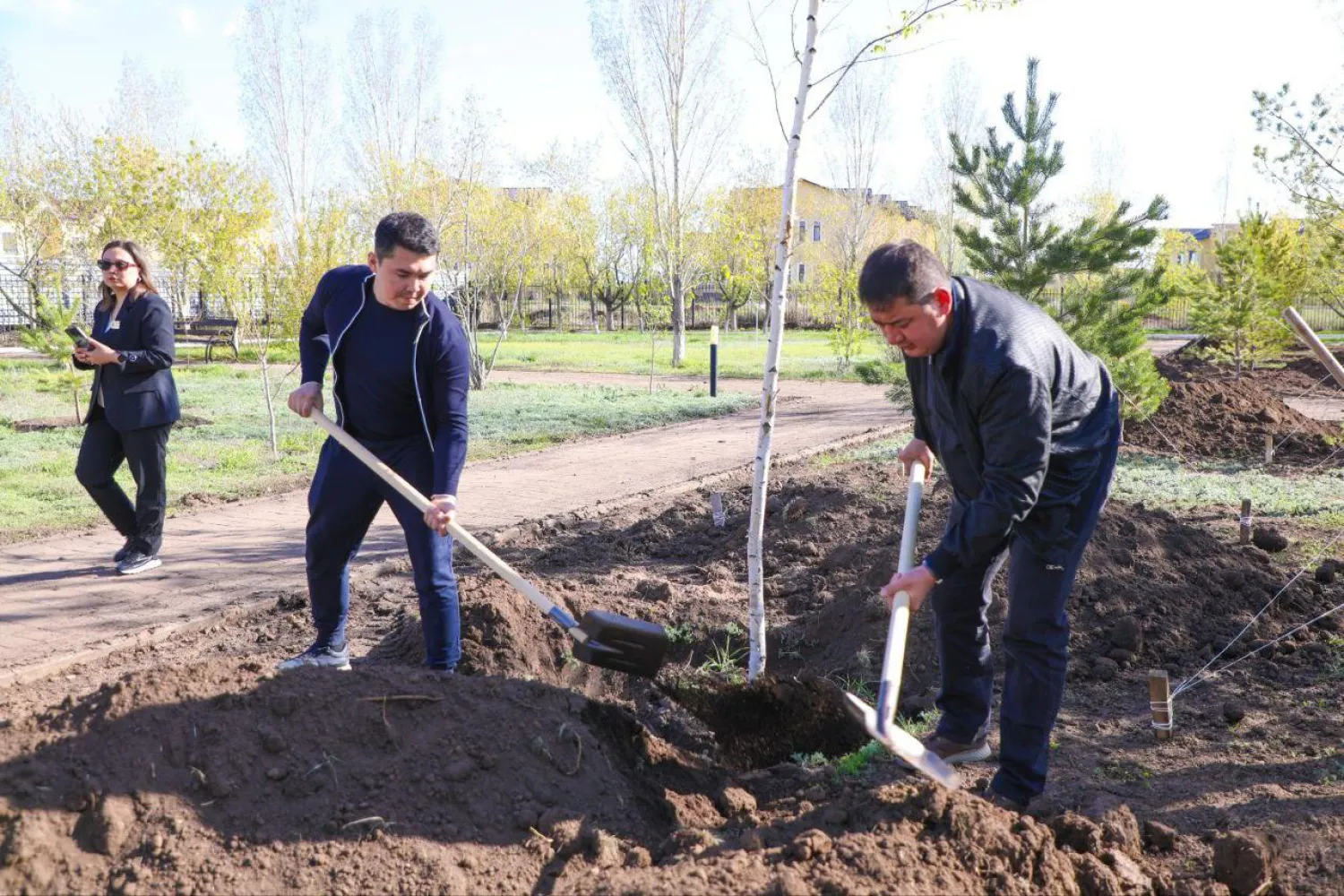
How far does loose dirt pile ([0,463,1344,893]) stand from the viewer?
2.70m

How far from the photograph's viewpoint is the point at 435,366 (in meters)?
4.03

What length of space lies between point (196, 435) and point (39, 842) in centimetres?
1009

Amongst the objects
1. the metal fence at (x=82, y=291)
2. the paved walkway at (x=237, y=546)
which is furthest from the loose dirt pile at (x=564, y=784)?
the metal fence at (x=82, y=291)

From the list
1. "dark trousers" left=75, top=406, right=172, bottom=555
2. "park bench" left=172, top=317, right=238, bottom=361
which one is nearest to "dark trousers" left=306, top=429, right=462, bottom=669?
"dark trousers" left=75, top=406, right=172, bottom=555

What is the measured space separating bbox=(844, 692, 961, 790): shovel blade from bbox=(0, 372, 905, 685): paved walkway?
3.77 meters

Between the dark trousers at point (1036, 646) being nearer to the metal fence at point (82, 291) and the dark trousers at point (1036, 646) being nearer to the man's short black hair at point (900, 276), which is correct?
the man's short black hair at point (900, 276)

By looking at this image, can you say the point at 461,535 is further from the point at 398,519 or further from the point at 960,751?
the point at 960,751

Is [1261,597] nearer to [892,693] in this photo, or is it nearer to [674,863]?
[892,693]

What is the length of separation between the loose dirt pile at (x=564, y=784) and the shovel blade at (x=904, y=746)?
7 centimetres

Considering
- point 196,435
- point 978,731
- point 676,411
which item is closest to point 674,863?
point 978,731

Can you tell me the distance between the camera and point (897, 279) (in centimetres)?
299

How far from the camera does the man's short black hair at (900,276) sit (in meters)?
2.98

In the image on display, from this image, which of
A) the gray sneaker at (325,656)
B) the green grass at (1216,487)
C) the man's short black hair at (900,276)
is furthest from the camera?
the green grass at (1216,487)

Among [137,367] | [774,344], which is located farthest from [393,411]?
[137,367]
